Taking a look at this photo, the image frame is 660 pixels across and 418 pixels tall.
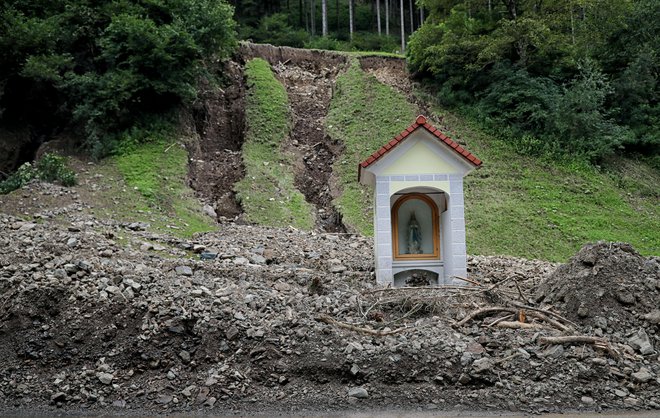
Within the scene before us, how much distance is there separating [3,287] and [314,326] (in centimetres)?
457

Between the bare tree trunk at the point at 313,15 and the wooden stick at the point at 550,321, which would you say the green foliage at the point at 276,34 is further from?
the wooden stick at the point at 550,321

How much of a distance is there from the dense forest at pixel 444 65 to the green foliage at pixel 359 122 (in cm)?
226

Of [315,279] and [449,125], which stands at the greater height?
[449,125]

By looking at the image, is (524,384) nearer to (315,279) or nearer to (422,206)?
(315,279)

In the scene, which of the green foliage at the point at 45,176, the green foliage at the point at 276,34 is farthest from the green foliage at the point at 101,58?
the green foliage at the point at 276,34

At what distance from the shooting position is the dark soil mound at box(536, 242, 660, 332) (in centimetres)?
802

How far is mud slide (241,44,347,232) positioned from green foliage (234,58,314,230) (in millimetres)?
485

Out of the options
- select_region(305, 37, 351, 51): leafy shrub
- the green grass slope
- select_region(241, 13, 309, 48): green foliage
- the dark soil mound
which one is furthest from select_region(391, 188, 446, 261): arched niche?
select_region(241, 13, 309, 48): green foliage

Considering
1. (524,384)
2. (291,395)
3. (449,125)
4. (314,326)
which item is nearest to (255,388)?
(291,395)

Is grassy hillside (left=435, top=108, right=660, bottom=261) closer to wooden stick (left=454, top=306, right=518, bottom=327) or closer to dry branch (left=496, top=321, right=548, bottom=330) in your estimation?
wooden stick (left=454, top=306, right=518, bottom=327)

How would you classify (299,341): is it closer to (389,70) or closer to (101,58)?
(101,58)

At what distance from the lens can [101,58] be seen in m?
20.1

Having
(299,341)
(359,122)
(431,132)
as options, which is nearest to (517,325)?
(299,341)

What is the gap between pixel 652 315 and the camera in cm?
791
